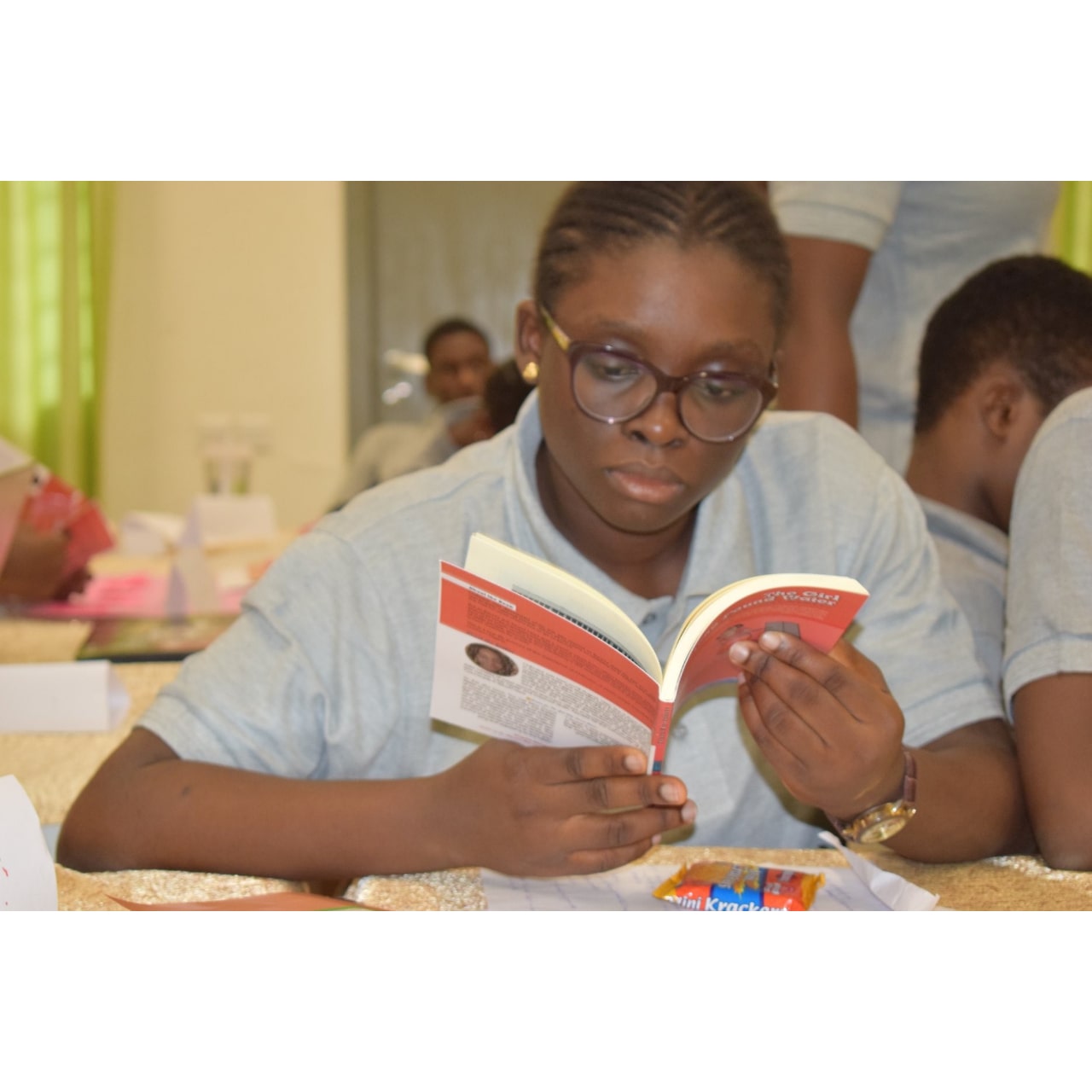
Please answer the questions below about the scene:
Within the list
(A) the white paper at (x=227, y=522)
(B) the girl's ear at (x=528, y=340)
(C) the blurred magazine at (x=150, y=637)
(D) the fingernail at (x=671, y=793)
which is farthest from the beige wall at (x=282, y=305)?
(D) the fingernail at (x=671, y=793)

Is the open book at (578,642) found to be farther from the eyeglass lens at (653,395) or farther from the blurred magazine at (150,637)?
the blurred magazine at (150,637)

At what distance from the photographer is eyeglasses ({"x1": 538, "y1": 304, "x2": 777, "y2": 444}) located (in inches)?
35.0

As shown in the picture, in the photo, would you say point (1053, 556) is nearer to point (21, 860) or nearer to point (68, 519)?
point (21, 860)

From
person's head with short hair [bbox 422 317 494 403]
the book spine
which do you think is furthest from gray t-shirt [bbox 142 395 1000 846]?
person's head with short hair [bbox 422 317 494 403]

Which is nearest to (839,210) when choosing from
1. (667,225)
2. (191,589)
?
(667,225)

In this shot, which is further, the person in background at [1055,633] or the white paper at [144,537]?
the white paper at [144,537]

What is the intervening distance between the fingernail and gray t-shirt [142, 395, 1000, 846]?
0.76ft

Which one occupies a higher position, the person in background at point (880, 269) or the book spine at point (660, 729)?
the person in background at point (880, 269)

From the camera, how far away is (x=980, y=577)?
1.13 metres

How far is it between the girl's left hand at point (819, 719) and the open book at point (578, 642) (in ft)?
0.07

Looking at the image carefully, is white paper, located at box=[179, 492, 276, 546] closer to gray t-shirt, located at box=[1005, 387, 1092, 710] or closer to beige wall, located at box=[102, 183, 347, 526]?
beige wall, located at box=[102, 183, 347, 526]

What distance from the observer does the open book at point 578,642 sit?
73 cm
